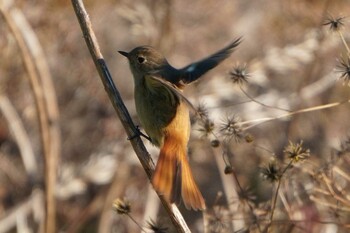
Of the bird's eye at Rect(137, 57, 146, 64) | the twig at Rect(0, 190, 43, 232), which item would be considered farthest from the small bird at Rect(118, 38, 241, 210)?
the twig at Rect(0, 190, 43, 232)

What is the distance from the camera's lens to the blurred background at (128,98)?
5.92 meters

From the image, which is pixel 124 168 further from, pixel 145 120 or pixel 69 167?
pixel 145 120

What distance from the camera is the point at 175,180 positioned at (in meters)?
3.65

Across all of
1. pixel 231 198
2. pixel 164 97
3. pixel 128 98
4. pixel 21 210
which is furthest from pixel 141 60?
pixel 128 98

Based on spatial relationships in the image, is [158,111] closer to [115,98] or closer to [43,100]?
[115,98]

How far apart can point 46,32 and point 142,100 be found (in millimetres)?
2929

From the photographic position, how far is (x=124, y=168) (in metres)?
6.41

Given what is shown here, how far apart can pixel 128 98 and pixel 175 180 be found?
14.5ft

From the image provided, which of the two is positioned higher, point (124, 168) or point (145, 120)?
point (124, 168)

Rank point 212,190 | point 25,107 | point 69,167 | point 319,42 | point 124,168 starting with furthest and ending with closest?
point 212,190 < point 25,107 < point 69,167 < point 124,168 < point 319,42

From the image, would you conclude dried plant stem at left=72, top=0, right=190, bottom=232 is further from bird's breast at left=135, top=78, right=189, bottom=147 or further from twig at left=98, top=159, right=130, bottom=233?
twig at left=98, top=159, right=130, bottom=233

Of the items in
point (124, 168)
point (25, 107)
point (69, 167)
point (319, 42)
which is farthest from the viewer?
point (25, 107)

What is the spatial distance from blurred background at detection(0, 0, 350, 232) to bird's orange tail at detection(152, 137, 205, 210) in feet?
3.85

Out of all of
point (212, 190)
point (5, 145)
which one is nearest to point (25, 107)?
point (5, 145)
